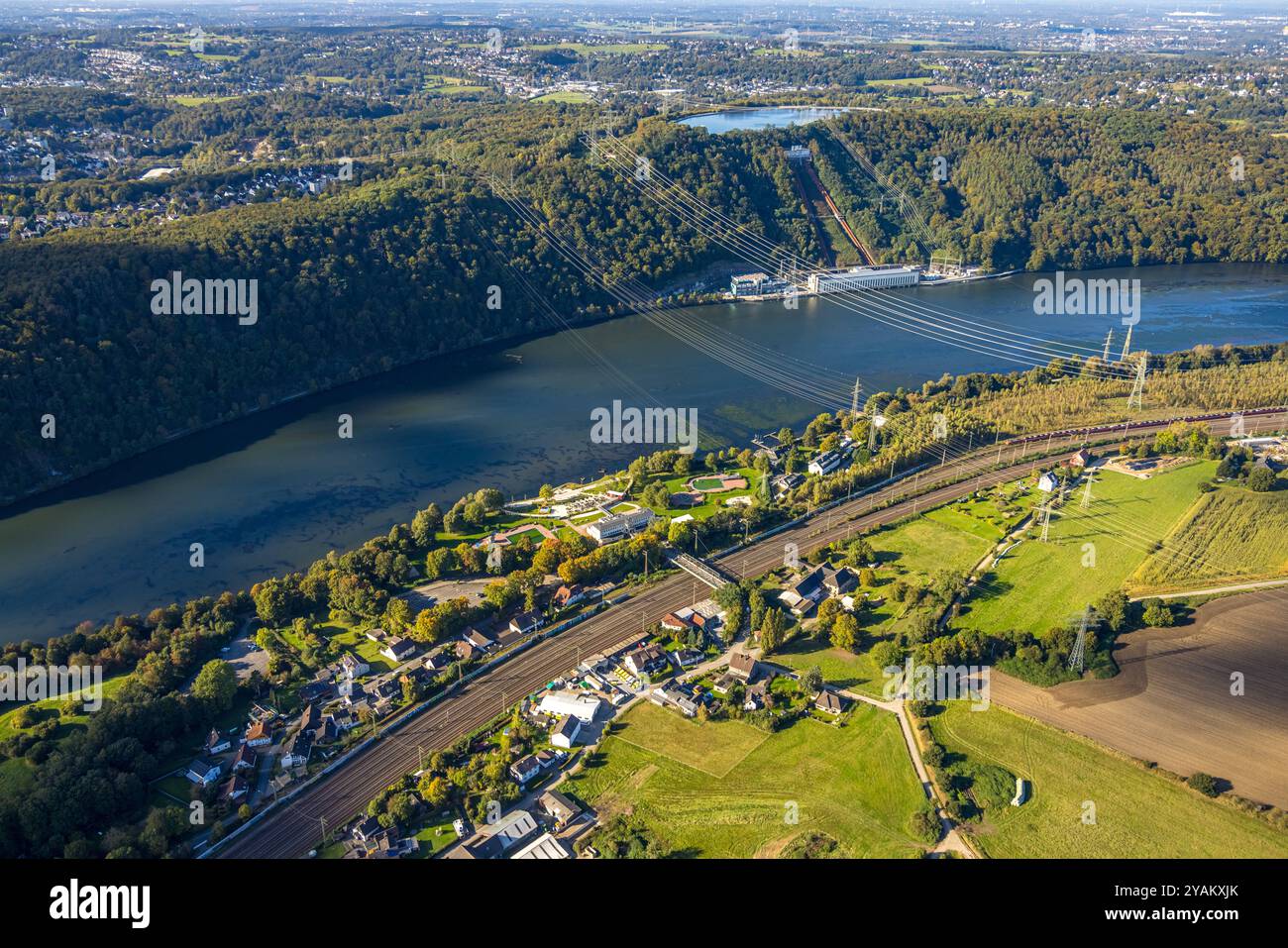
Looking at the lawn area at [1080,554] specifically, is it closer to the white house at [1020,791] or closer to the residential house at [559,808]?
the white house at [1020,791]

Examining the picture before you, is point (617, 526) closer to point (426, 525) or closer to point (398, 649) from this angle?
point (426, 525)

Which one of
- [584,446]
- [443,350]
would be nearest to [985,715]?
→ [584,446]

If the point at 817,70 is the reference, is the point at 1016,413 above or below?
below

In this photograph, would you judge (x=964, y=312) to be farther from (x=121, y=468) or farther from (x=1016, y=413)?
(x=121, y=468)

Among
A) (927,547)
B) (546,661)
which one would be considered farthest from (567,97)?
(546,661)

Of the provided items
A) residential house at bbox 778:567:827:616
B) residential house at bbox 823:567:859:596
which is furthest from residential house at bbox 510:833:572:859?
residential house at bbox 823:567:859:596
